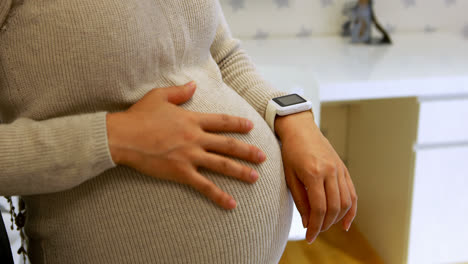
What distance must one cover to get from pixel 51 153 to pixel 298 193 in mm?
350

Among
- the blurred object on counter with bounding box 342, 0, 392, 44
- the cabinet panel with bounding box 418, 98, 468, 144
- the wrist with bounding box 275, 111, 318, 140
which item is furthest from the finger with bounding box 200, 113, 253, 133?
the blurred object on counter with bounding box 342, 0, 392, 44

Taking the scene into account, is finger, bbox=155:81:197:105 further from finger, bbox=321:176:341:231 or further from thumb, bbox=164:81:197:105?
finger, bbox=321:176:341:231

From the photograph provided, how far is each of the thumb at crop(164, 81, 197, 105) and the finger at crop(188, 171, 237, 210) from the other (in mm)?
108

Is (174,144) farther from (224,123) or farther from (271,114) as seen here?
(271,114)

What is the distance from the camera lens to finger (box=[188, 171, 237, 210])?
0.57m

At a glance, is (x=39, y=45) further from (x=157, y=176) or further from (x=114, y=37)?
(x=157, y=176)

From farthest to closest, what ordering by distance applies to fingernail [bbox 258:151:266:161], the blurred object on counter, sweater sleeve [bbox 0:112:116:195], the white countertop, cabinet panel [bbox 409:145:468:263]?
1. the blurred object on counter
2. cabinet panel [bbox 409:145:468:263]
3. the white countertop
4. fingernail [bbox 258:151:266:161]
5. sweater sleeve [bbox 0:112:116:195]

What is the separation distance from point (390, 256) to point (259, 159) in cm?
119

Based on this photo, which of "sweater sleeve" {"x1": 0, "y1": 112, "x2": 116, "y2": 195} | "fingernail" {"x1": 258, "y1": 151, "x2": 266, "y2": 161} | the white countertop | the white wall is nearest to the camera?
"sweater sleeve" {"x1": 0, "y1": 112, "x2": 116, "y2": 195}

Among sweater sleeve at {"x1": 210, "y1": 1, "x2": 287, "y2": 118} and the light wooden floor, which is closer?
sweater sleeve at {"x1": 210, "y1": 1, "x2": 287, "y2": 118}

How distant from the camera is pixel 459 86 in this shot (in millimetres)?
1286

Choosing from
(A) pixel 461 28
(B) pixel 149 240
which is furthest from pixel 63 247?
(A) pixel 461 28

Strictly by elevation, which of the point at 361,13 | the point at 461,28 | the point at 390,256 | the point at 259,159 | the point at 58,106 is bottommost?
the point at 390,256

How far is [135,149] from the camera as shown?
55cm
